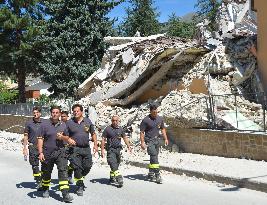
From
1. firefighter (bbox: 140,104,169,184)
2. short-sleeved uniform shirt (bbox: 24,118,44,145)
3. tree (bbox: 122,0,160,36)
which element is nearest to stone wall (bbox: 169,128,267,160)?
firefighter (bbox: 140,104,169,184)

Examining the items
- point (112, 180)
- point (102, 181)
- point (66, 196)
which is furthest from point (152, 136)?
point (66, 196)

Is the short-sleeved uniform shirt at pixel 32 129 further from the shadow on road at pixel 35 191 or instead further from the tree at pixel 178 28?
the tree at pixel 178 28

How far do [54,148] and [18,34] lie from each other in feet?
70.9

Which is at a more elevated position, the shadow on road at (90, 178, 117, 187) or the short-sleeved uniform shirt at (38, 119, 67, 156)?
the short-sleeved uniform shirt at (38, 119, 67, 156)

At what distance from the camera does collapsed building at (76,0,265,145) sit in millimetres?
14094

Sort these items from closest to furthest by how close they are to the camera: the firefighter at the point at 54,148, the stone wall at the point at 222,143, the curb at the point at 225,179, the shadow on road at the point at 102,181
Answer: the firefighter at the point at 54,148, the curb at the point at 225,179, the shadow on road at the point at 102,181, the stone wall at the point at 222,143

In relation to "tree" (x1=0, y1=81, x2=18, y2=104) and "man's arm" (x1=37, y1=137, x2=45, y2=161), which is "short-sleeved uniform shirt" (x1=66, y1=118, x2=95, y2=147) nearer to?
"man's arm" (x1=37, y1=137, x2=45, y2=161)

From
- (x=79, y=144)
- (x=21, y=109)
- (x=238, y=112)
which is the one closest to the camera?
(x=79, y=144)

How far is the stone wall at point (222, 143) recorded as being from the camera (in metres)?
11.2

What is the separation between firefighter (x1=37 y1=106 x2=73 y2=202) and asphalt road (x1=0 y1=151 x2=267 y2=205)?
43 cm

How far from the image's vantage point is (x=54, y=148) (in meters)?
8.58

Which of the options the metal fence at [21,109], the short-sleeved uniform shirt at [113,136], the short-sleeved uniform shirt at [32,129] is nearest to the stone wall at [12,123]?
the metal fence at [21,109]

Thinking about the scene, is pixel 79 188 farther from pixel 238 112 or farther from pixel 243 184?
pixel 238 112

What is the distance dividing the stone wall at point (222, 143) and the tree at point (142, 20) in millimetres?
30834
